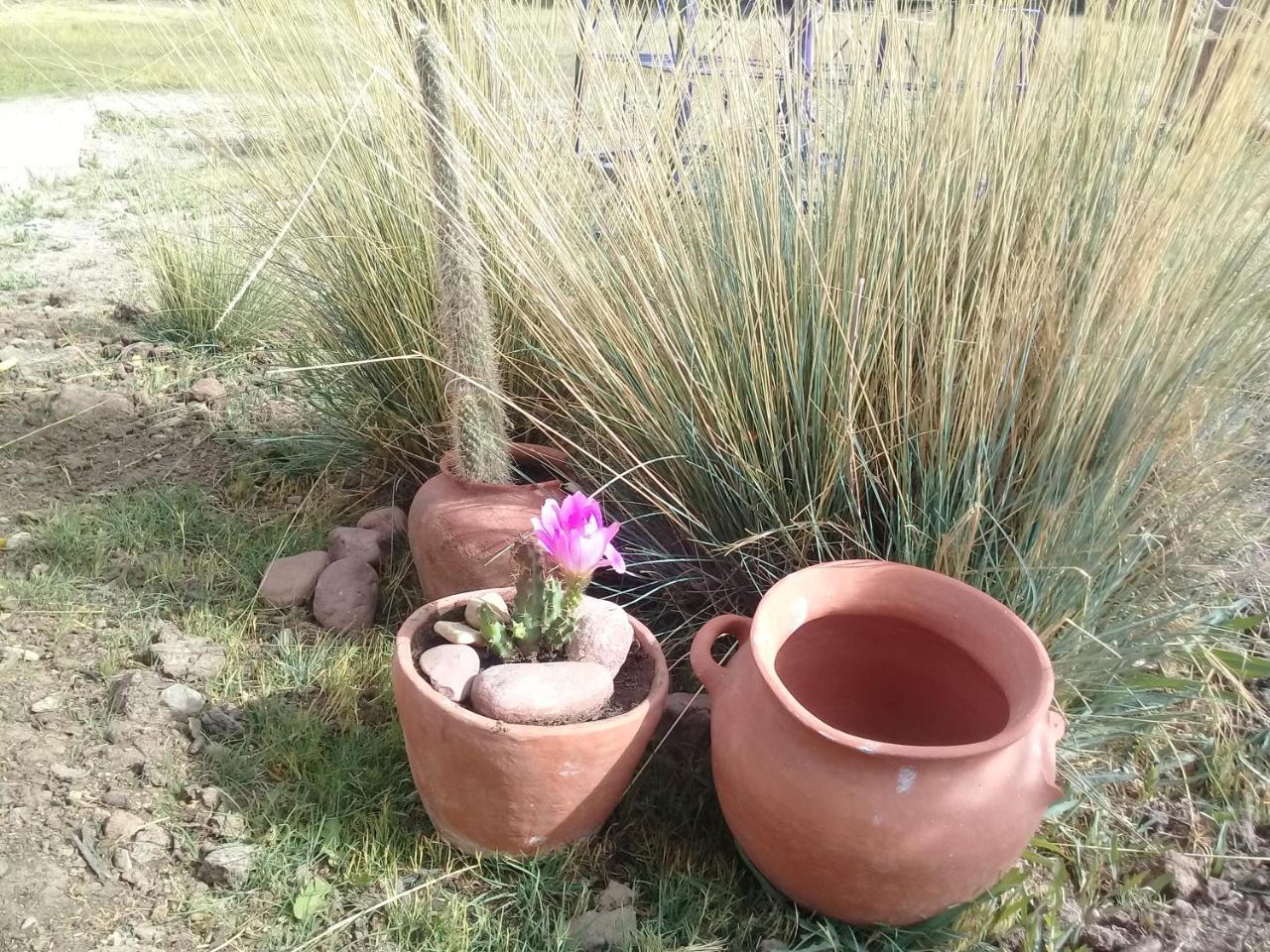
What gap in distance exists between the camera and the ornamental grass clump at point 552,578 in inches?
55.5

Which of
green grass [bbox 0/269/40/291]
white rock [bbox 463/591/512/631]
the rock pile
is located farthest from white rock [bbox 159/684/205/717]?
green grass [bbox 0/269/40/291]

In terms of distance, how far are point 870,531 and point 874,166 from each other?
596 millimetres

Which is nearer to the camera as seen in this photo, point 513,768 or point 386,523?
point 513,768

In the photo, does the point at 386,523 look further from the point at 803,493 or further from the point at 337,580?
the point at 803,493

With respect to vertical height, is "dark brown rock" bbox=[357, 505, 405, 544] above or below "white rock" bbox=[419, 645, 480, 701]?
below

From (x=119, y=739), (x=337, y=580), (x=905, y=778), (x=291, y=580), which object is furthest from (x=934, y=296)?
(x=119, y=739)

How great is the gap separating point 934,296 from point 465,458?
844 mm

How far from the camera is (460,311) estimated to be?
1.68m

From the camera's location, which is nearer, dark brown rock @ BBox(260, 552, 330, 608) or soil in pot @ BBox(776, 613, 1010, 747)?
soil in pot @ BBox(776, 613, 1010, 747)

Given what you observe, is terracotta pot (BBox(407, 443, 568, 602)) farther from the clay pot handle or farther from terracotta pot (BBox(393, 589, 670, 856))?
the clay pot handle

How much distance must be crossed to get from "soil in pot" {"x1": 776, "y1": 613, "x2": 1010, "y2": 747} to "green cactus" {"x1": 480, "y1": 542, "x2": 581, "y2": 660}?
33 cm

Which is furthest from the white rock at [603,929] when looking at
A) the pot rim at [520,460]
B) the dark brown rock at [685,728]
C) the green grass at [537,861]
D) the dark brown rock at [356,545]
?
the dark brown rock at [356,545]

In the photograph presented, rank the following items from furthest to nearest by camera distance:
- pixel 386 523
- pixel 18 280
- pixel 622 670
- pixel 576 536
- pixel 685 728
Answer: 1. pixel 18 280
2. pixel 386 523
3. pixel 685 728
4. pixel 622 670
5. pixel 576 536

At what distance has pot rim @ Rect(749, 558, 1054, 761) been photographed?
46.3 inches
